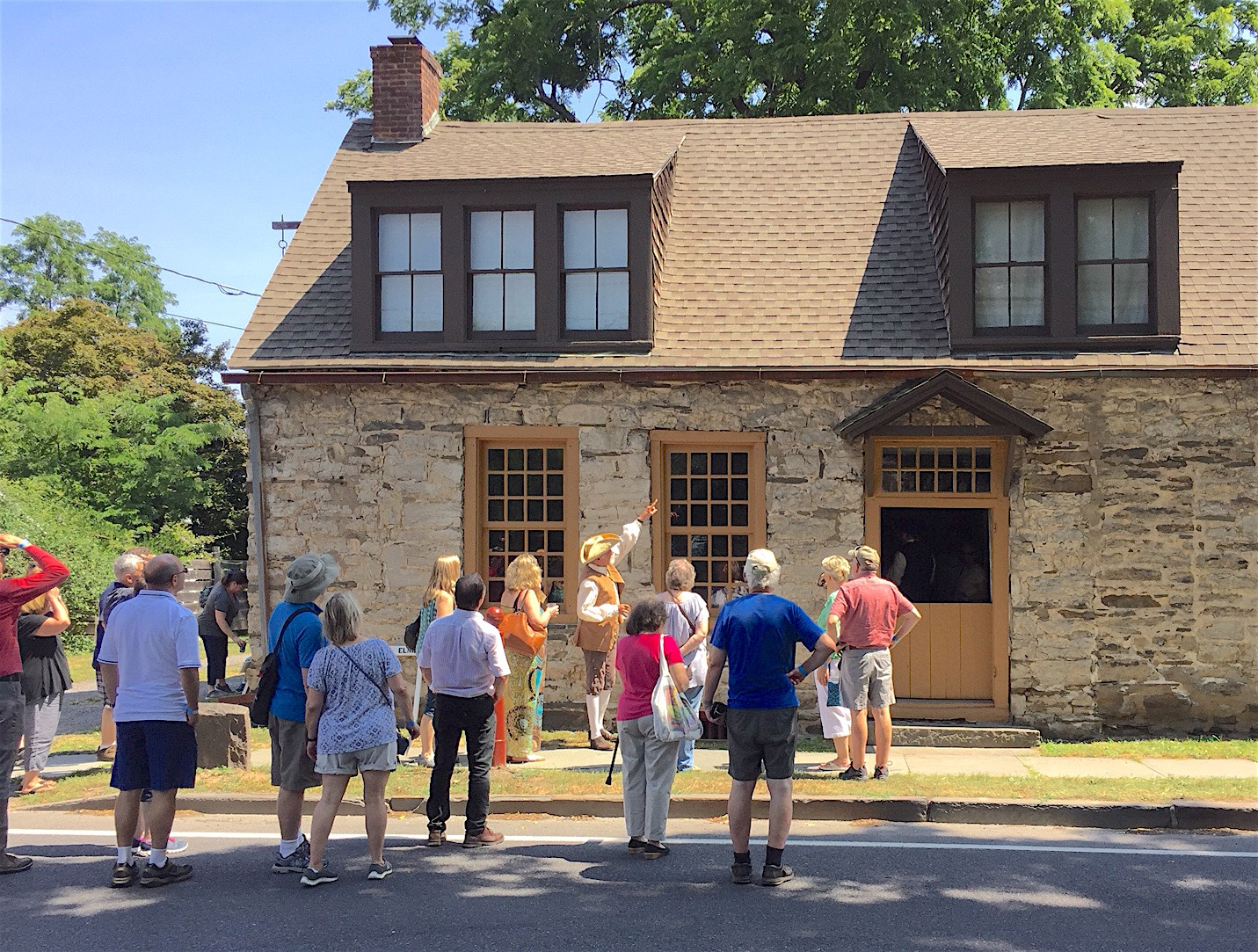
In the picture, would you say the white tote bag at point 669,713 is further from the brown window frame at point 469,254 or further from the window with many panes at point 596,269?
the window with many panes at point 596,269

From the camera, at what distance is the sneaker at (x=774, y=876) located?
6621 mm

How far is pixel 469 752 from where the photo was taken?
752 centimetres

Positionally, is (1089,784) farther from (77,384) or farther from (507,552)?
(77,384)

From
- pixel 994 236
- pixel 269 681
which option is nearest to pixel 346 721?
pixel 269 681

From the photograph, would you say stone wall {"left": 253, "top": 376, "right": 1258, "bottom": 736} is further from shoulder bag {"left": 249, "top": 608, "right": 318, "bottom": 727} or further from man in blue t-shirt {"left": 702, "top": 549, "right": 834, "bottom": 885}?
shoulder bag {"left": 249, "top": 608, "right": 318, "bottom": 727}

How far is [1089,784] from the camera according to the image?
29.6 feet

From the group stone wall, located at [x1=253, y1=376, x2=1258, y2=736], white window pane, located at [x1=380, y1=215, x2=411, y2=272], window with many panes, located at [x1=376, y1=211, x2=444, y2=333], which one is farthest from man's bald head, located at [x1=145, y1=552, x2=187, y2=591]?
white window pane, located at [x1=380, y1=215, x2=411, y2=272]

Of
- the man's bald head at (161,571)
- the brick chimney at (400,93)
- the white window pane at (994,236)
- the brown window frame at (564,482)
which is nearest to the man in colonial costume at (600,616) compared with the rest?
the brown window frame at (564,482)

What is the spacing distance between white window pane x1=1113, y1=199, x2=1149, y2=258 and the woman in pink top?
7328mm

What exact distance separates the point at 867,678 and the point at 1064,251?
17.4 feet

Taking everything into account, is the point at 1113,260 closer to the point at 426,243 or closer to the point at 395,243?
the point at 426,243

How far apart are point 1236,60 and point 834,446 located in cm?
1817

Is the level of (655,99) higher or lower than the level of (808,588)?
higher

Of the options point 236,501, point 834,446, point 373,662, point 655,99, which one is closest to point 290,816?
point 373,662
